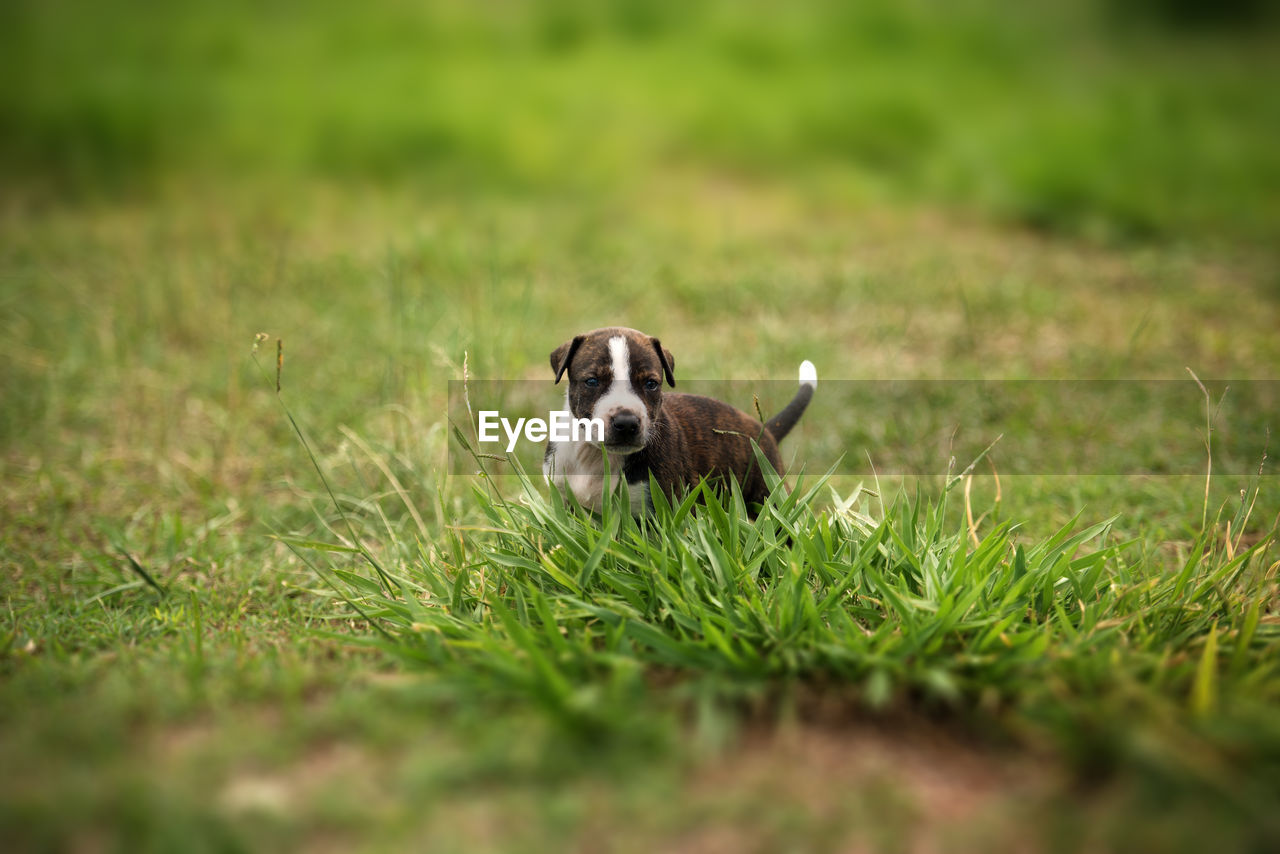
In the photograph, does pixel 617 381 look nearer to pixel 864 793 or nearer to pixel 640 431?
pixel 640 431

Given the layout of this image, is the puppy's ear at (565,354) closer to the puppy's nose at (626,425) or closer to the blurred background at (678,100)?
the puppy's nose at (626,425)

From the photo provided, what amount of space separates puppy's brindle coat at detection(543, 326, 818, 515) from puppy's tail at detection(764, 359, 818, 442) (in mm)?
66

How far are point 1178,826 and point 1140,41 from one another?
41.5 ft

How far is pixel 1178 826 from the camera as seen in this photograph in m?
1.83

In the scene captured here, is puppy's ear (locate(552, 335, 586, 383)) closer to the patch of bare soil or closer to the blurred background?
the patch of bare soil

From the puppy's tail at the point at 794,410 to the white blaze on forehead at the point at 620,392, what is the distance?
810 millimetres

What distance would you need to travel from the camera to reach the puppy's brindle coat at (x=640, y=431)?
291 centimetres

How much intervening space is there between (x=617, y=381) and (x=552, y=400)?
2.36 m

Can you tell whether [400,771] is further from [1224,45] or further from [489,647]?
[1224,45]

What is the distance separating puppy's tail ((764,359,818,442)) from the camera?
359 cm

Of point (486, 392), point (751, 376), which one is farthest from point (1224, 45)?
point (486, 392)

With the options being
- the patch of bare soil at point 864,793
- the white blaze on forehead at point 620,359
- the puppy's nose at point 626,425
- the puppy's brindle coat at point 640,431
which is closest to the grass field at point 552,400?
the patch of bare soil at point 864,793

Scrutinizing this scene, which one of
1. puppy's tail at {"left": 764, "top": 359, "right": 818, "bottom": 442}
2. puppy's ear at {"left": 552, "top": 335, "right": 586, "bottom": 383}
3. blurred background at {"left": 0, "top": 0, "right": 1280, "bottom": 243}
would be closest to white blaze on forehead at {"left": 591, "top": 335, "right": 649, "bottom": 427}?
puppy's ear at {"left": 552, "top": 335, "right": 586, "bottom": 383}

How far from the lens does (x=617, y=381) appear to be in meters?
2.94
